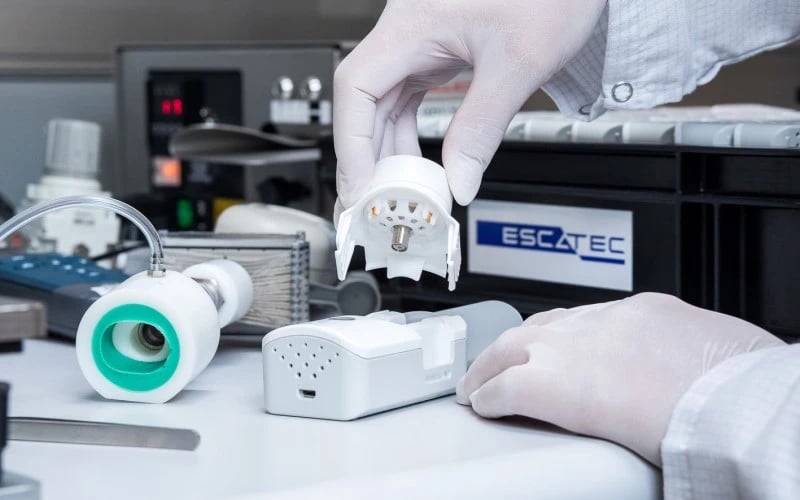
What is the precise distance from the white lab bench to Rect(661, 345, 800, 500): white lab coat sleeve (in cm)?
3

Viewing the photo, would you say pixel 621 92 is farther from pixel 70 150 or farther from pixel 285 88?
pixel 70 150

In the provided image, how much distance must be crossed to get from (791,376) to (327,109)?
898 mm

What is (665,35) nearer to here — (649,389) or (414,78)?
(414,78)

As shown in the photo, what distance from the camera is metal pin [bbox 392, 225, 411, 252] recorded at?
66 centimetres

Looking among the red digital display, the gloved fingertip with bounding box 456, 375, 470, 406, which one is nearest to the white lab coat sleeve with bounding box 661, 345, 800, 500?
the gloved fingertip with bounding box 456, 375, 470, 406

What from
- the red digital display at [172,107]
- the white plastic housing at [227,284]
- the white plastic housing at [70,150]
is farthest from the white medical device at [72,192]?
the white plastic housing at [227,284]

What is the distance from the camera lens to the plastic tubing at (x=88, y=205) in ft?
2.05

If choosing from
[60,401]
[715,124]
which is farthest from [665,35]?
[60,401]

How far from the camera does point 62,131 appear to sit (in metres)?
1.32

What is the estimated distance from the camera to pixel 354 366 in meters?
0.60

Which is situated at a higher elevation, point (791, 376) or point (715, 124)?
point (715, 124)

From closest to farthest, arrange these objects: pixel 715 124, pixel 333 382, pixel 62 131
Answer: pixel 333 382, pixel 715 124, pixel 62 131

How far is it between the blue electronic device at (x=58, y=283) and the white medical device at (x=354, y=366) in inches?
9.3

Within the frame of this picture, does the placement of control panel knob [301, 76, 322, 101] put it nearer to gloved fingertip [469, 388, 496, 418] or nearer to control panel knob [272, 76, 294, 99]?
control panel knob [272, 76, 294, 99]
